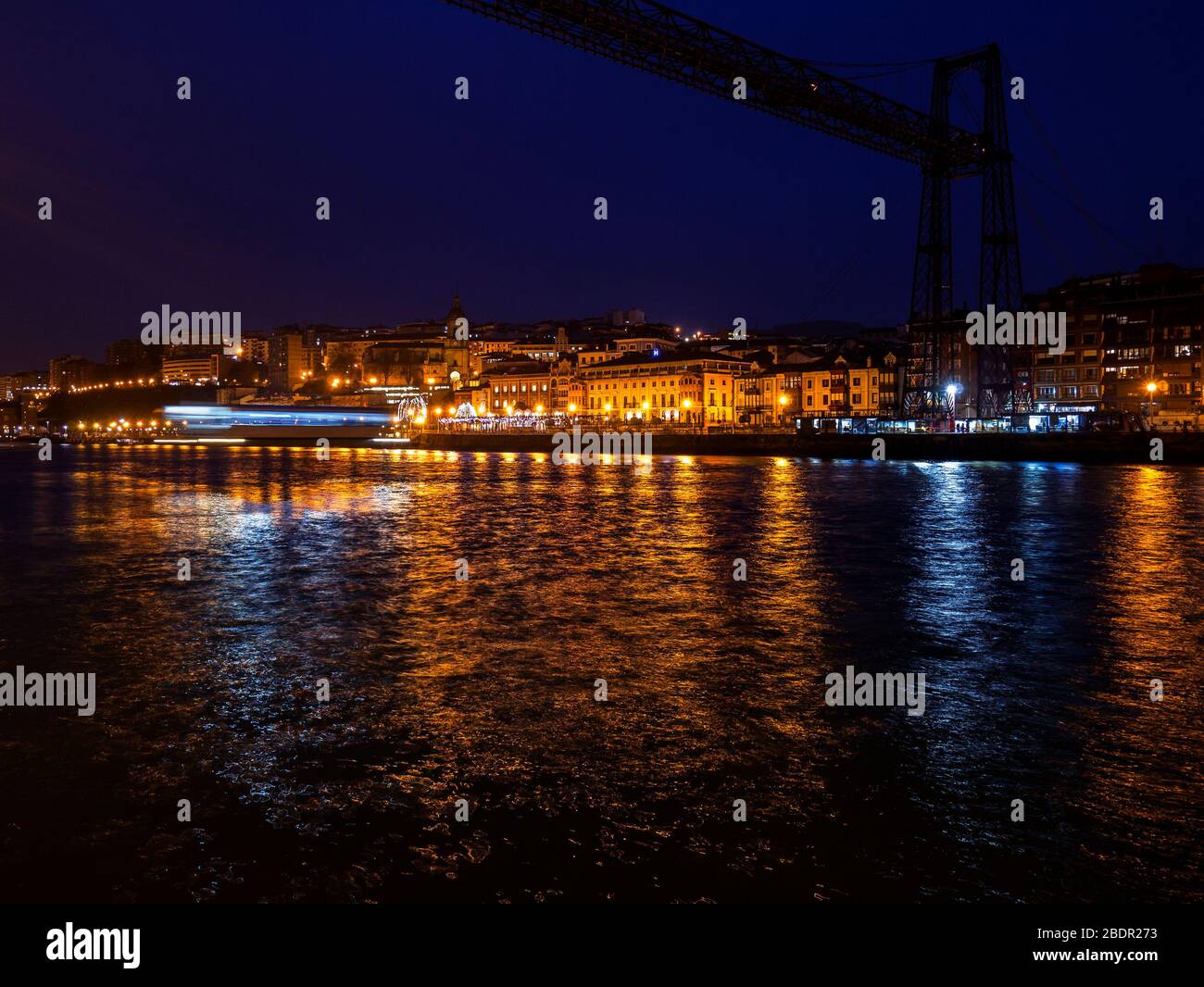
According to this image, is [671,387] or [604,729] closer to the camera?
[604,729]

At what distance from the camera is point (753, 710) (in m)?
6.46

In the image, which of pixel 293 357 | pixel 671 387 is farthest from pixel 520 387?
pixel 293 357

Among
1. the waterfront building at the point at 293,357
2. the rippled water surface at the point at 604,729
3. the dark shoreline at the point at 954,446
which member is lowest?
the rippled water surface at the point at 604,729

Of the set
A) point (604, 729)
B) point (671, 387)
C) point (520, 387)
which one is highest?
point (520, 387)

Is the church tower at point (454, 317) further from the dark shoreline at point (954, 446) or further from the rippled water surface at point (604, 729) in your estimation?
the rippled water surface at point (604, 729)

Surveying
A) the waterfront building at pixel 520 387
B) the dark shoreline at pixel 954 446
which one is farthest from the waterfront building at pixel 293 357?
the dark shoreline at pixel 954 446

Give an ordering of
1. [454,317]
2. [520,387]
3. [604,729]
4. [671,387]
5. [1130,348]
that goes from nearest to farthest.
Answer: [604,729]
[1130,348]
[671,387]
[520,387]
[454,317]

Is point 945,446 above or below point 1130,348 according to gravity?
below

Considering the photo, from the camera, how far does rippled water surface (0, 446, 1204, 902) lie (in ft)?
13.5

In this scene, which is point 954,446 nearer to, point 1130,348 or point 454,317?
point 1130,348

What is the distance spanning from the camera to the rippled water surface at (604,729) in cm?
410

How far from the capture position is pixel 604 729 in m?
6.04

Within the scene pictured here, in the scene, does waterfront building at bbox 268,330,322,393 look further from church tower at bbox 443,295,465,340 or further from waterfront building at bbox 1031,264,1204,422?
waterfront building at bbox 1031,264,1204,422
